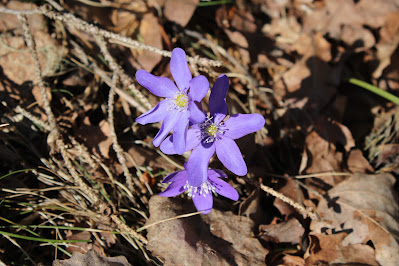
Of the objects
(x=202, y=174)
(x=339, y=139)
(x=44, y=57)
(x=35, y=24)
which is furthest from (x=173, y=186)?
(x=35, y=24)

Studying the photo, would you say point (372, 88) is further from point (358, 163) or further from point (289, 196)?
point (289, 196)

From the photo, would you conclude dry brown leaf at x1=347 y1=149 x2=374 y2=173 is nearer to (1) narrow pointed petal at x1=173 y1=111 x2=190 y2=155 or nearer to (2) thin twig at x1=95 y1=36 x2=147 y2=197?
(1) narrow pointed petal at x1=173 y1=111 x2=190 y2=155

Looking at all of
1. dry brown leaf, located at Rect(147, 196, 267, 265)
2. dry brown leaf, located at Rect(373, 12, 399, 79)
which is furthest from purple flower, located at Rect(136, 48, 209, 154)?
dry brown leaf, located at Rect(373, 12, 399, 79)

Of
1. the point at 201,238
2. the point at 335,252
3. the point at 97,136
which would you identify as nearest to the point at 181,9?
the point at 97,136

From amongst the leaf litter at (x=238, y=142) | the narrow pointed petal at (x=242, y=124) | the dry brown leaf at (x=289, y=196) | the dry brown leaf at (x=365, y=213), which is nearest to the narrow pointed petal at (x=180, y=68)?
the narrow pointed petal at (x=242, y=124)

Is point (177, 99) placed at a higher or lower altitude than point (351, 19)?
lower

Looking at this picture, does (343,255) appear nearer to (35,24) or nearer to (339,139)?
(339,139)
